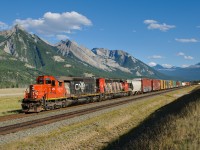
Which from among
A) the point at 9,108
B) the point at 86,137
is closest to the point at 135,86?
the point at 9,108

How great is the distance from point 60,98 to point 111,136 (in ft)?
61.1

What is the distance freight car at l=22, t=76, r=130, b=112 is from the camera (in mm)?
33719

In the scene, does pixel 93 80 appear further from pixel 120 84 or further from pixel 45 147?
pixel 45 147

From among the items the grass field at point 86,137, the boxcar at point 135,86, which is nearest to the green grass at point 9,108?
the grass field at point 86,137

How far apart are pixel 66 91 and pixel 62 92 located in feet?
4.38

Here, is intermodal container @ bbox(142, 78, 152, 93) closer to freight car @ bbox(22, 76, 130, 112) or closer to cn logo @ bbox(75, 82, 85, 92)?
freight car @ bbox(22, 76, 130, 112)

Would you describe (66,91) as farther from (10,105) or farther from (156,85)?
(156,85)

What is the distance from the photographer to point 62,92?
127ft

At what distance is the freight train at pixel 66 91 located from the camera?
33812 millimetres

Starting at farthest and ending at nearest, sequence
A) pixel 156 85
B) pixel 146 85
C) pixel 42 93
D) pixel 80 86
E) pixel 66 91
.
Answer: pixel 156 85 → pixel 146 85 → pixel 80 86 → pixel 66 91 → pixel 42 93

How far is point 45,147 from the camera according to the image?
16734 millimetres

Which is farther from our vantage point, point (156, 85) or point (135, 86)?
point (156, 85)

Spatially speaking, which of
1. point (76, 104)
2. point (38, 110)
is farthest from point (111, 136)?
point (76, 104)

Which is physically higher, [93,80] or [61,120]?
[93,80]
